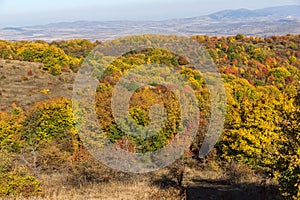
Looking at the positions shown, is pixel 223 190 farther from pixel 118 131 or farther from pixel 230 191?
pixel 118 131

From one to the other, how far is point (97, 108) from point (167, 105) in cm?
513

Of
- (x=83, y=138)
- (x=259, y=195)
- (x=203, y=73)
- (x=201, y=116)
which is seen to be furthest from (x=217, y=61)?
(x=259, y=195)

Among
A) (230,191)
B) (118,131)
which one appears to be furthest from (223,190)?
(118,131)

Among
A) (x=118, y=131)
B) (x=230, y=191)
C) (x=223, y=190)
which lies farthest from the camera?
(x=118, y=131)

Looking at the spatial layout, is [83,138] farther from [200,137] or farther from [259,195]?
[259,195]

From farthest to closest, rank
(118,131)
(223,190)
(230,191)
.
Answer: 1. (118,131)
2. (223,190)
3. (230,191)

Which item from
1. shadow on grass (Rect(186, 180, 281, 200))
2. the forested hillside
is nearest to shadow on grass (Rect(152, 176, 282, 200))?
shadow on grass (Rect(186, 180, 281, 200))

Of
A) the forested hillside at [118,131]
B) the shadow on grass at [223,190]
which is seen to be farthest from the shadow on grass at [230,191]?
the forested hillside at [118,131]

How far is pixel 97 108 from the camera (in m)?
28.0

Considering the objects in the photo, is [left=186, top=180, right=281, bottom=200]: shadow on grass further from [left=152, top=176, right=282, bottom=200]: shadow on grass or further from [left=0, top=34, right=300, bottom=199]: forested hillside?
[left=0, top=34, right=300, bottom=199]: forested hillside

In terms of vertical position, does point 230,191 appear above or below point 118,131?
below

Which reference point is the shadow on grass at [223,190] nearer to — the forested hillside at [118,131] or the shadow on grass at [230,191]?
the shadow on grass at [230,191]

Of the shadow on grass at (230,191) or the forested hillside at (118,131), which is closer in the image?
the forested hillside at (118,131)

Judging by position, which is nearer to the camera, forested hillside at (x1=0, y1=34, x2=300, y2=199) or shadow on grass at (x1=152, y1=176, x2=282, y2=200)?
forested hillside at (x1=0, y1=34, x2=300, y2=199)
